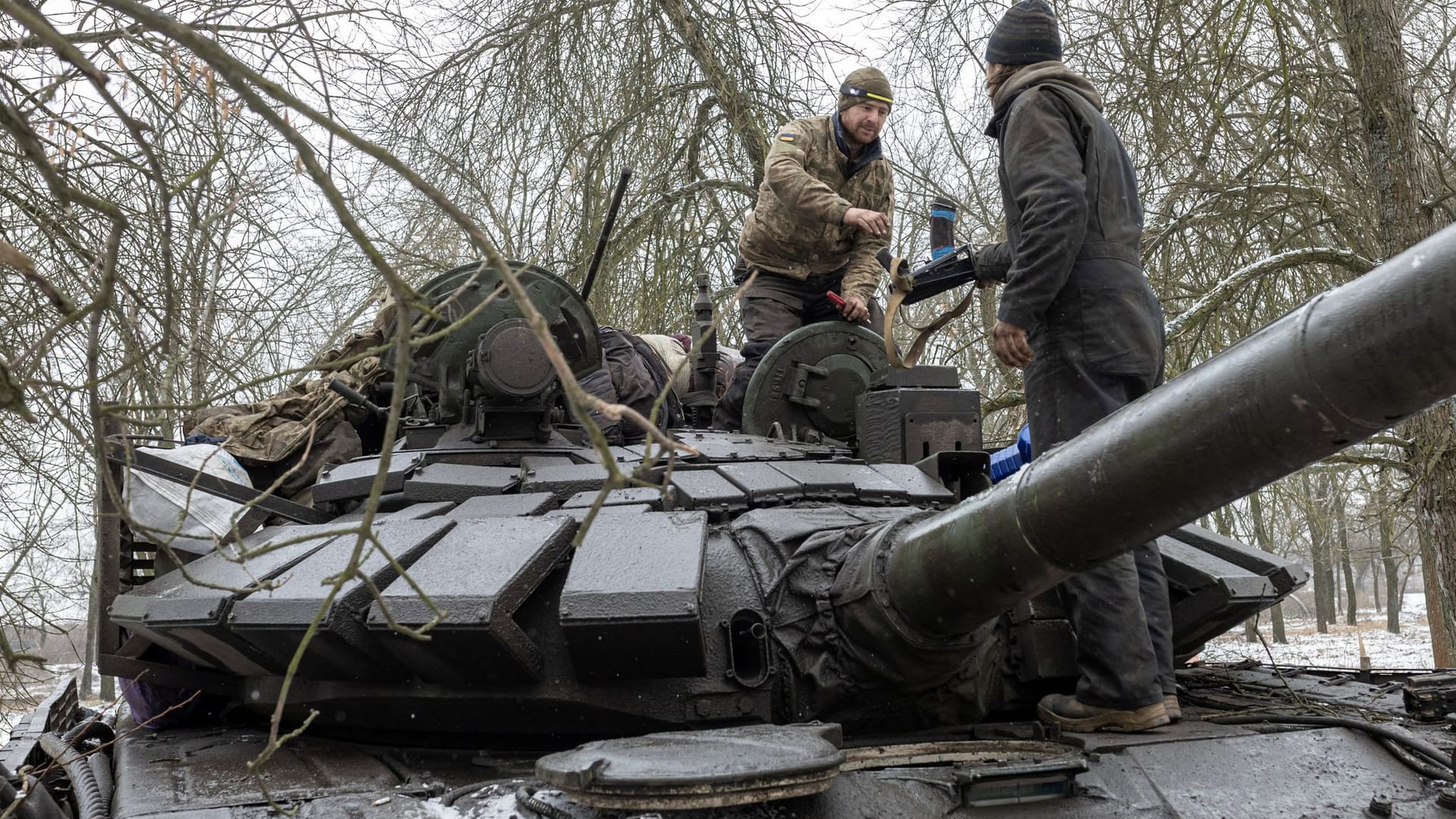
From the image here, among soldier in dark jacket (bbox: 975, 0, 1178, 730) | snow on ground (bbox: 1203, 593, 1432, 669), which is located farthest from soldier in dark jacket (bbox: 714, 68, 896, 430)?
snow on ground (bbox: 1203, 593, 1432, 669)

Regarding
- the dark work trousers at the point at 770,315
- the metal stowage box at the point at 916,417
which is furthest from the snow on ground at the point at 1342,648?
the metal stowage box at the point at 916,417

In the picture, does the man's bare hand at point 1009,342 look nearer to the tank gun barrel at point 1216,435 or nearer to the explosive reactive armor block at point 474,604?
the tank gun barrel at point 1216,435

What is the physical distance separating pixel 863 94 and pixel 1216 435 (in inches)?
141

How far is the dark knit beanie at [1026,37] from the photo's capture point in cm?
426

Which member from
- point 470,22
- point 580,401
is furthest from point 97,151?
point 470,22

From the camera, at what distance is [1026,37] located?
4.26m

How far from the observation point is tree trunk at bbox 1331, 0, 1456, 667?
293 inches

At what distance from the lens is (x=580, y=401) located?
172 cm

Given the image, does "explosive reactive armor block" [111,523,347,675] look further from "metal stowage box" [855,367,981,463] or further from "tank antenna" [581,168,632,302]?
"metal stowage box" [855,367,981,463]

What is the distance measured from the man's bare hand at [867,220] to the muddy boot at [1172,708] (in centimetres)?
219

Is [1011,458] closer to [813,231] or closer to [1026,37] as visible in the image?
[813,231]

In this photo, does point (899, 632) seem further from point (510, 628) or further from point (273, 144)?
point (273, 144)

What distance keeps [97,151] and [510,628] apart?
257 centimetres

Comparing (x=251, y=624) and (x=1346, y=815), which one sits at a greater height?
(x=251, y=624)
